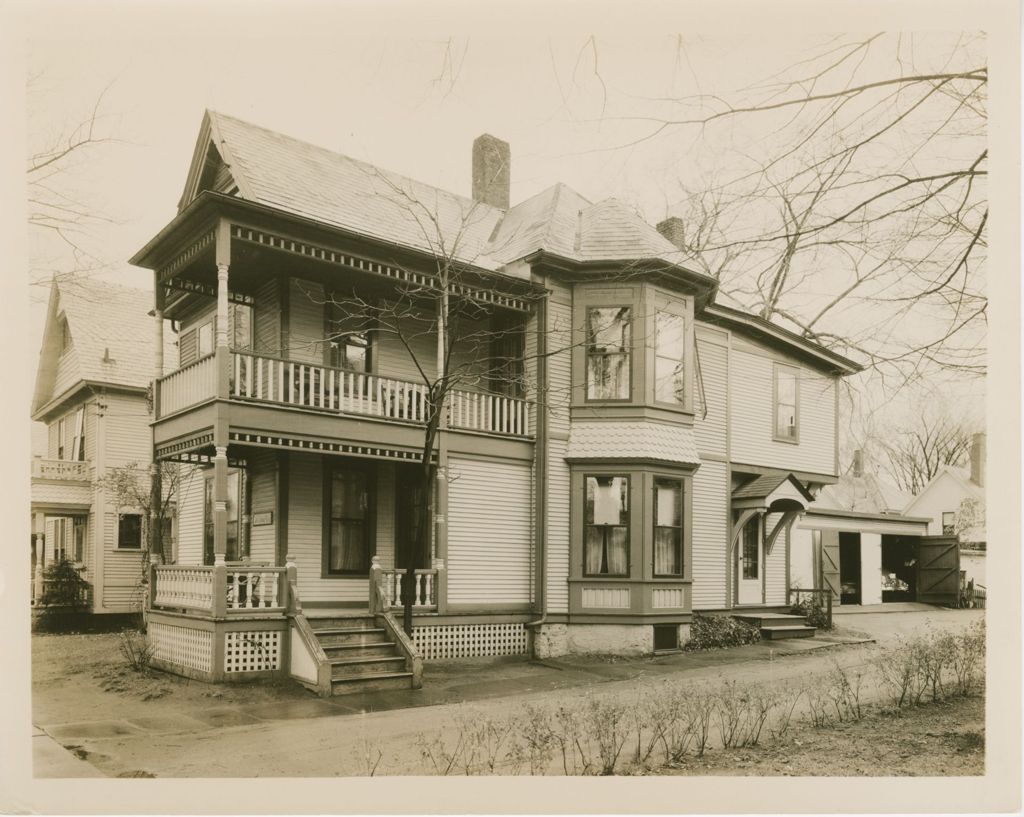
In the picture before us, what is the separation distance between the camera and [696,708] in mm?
9164

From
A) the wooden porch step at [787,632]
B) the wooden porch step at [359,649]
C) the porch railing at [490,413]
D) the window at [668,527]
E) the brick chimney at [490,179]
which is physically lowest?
the wooden porch step at [787,632]

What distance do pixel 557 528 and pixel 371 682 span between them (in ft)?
15.3

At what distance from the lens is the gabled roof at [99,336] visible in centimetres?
985

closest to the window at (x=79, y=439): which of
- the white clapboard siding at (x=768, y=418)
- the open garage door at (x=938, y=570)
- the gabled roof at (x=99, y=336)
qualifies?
the gabled roof at (x=99, y=336)

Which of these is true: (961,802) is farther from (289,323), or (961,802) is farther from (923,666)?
(289,323)

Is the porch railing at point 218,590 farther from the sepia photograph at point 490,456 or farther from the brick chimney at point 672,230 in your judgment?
the brick chimney at point 672,230

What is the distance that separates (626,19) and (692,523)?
9.26 meters

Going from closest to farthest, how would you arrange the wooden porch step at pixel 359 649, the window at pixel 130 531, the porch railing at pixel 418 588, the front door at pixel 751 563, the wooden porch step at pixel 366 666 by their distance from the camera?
the wooden porch step at pixel 366 666 < the wooden porch step at pixel 359 649 < the porch railing at pixel 418 588 < the front door at pixel 751 563 < the window at pixel 130 531

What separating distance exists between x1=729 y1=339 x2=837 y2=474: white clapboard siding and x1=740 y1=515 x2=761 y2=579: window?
1.25 m

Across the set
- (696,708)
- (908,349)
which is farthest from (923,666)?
(908,349)

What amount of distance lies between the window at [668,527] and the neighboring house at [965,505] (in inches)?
142

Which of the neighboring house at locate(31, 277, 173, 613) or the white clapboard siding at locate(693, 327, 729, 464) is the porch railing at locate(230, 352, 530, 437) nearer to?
the neighboring house at locate(31, 277, 173, 613)

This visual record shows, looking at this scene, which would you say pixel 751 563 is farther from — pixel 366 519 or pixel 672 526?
pixel 366 519

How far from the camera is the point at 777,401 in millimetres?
18938
